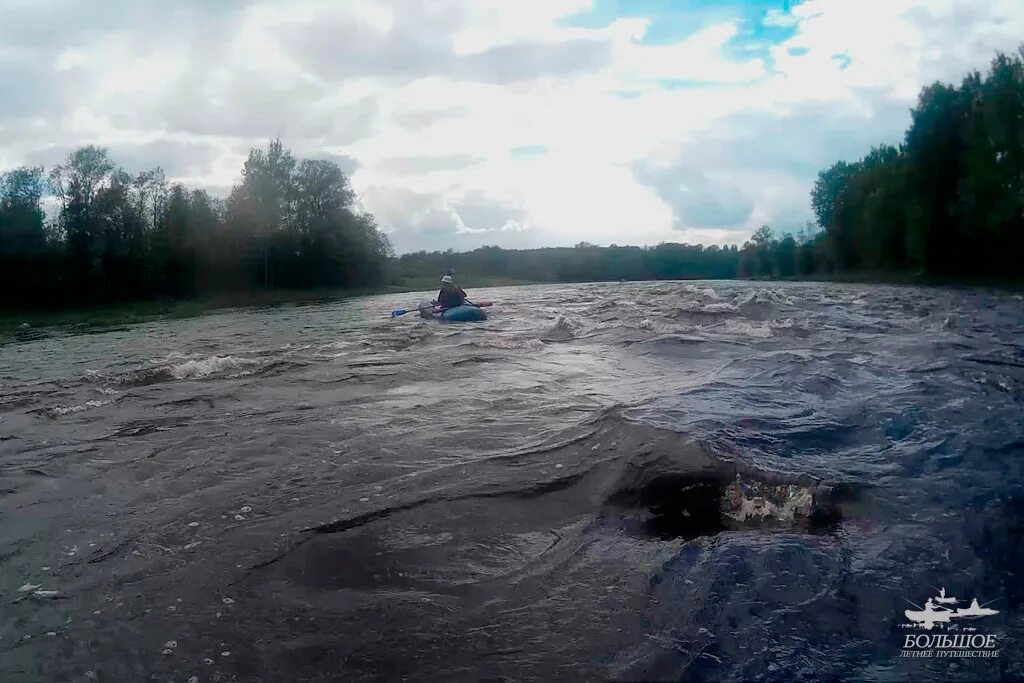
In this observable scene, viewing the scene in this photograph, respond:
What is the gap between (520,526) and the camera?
A: 495cm

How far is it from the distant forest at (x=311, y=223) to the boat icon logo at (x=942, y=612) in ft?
152

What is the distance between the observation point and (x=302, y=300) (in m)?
50.8

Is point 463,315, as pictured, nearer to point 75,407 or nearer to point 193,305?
point 75,407

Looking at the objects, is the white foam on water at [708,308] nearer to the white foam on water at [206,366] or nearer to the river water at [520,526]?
the river water at [520,526]

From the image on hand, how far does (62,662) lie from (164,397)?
7.67m

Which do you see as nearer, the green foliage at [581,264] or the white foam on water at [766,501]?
the white foam on water at [766,501]

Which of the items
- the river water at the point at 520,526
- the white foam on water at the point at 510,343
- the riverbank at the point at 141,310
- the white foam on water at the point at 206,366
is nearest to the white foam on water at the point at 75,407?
the river water at the point at 520,526

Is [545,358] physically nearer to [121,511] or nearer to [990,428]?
[990,428]

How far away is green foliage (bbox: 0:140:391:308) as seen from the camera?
3956cm

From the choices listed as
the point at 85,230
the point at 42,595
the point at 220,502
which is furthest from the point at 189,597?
the point at 85,230

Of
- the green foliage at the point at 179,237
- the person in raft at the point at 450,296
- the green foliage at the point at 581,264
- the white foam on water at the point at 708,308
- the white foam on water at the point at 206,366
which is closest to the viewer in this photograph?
the white foam on water at the point at 206,366

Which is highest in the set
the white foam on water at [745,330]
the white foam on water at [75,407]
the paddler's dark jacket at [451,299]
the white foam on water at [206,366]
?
the paddler's dark jacket at [451,299]

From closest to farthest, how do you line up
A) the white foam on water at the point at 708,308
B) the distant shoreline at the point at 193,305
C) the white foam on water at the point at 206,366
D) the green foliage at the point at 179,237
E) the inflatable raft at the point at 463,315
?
the white foam on water at the point at 206,366
the inflatable raft at the point at 463,315
the white foam on water at the point at 708,308
the distant shoreline at the point at 193,305
the green foliage at the point at 179,237

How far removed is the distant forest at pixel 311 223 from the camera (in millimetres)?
40625
